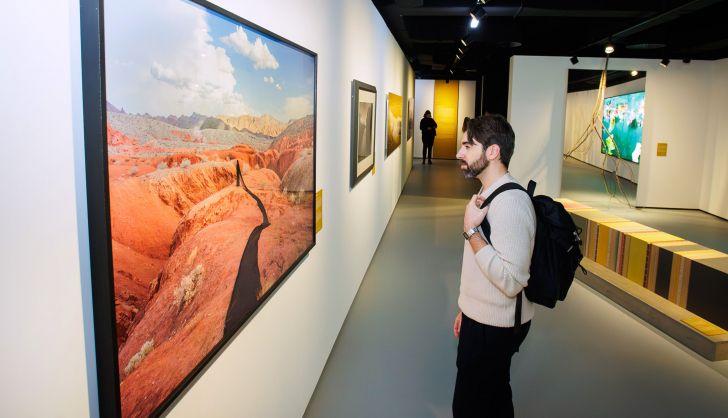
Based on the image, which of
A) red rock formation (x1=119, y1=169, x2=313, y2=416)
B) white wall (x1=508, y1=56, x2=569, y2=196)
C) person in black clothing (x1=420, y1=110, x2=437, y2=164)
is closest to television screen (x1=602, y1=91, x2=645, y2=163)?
white wall (x1=508, y1=56, x2=569, y2=196)

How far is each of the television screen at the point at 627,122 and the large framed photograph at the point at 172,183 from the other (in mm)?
12853

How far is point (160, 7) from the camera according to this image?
1247 millimetres

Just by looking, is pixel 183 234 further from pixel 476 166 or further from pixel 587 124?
pixel 587 124

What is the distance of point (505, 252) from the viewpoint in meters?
2.23

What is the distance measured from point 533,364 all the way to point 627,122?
12.4 meters

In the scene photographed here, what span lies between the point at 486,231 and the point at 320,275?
1435 mm

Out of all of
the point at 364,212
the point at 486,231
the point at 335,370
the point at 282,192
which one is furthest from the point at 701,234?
the point at 282,192

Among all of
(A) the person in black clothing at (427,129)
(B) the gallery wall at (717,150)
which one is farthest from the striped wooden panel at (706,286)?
(A) the person in black clothing at (427,129)

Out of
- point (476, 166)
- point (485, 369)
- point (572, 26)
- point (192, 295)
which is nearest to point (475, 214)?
point (476, 166)

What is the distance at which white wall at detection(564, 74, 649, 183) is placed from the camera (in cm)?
1521

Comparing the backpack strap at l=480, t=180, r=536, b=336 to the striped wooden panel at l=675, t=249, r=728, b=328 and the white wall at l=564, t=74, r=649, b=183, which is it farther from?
the white wall at l=564, t=74, r=649, b=183

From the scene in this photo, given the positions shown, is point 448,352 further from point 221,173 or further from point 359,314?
point 221,173

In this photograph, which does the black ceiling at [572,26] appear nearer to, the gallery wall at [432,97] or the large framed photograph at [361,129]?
the large framed photograph at [361,129]

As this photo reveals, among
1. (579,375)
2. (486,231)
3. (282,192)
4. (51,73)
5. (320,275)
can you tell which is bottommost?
(579,375)
